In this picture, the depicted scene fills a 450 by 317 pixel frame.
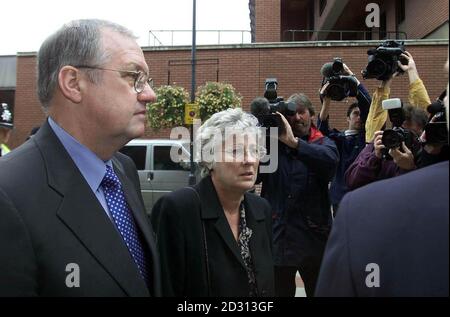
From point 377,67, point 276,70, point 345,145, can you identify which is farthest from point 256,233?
point 276,70

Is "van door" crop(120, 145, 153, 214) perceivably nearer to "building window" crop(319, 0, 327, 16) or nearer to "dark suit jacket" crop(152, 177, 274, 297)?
"dark suit jacket" crop(152, 177, 274, 297)

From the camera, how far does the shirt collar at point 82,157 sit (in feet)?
5.26

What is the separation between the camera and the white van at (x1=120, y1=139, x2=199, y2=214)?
9945 millimetres

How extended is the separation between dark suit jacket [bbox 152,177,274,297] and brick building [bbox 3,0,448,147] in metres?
11.7

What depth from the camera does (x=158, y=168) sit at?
10078mm

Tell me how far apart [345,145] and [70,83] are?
283 centimetres

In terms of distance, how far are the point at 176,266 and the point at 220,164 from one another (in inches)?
23.5

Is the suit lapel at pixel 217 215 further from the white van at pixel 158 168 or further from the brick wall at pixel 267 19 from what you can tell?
the brick wall at pixel 267 19

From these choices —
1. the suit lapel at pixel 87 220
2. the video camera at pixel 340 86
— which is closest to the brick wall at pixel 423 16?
the video camera at pixel 340 86

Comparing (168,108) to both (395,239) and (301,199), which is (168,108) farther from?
(395,239)

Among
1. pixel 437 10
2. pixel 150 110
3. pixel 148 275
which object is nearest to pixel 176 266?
pixel 148 275

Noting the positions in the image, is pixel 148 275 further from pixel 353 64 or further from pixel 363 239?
pixel 353 64

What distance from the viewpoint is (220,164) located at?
8.13ft

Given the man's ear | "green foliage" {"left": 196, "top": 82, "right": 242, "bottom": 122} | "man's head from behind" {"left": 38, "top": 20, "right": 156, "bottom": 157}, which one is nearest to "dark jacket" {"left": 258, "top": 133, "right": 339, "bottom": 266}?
"man's head from behind" {"left": 38, "top": 20, "right": 156, "bottom": 157}
